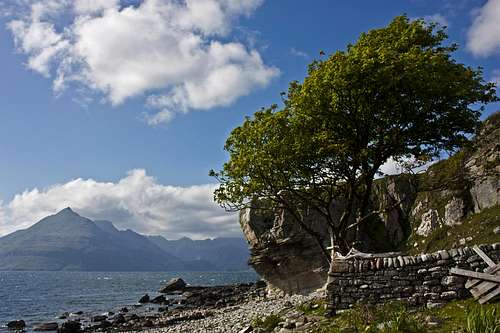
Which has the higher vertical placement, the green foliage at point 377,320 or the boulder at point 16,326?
the green foliage at point 377,320

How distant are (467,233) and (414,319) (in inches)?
1260

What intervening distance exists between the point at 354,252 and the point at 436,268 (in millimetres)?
3434

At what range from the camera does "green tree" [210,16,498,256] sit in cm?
1867

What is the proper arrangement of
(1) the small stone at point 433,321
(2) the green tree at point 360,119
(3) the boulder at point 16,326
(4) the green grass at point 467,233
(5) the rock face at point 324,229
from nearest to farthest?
(1) the small stone at point 433,321 → (2) the green tree at point 360,119 → (4) the green grass at point 467,233 → (5) the rock face at point 324,229 → (3) the boulder at point 16,326

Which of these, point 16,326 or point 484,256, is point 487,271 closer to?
point 484,256

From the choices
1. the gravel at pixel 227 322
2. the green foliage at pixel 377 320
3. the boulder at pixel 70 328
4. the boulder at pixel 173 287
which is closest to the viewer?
the green foliage at pixel 377 320

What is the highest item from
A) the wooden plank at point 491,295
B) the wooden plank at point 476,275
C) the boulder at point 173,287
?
the wooden plank at point 476,275

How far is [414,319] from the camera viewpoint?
546 inches

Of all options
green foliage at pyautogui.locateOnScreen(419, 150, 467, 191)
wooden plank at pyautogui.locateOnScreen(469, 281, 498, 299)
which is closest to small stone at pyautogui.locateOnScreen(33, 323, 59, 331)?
green foliage at pyautogui.locateOnScreen(419, 150, 467, 191)

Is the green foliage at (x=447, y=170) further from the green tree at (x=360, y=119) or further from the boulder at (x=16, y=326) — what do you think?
the boulder at (x=16, y=326)

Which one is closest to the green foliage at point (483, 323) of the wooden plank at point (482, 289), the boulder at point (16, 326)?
the wooden plank at point (482, 289)

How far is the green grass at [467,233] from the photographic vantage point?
37763 mm

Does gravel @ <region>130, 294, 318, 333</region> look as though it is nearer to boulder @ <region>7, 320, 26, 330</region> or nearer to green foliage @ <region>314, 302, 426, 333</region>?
green foliage @ <region>314, 302, 426, 333</region>

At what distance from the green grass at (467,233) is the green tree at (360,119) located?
770 inches
